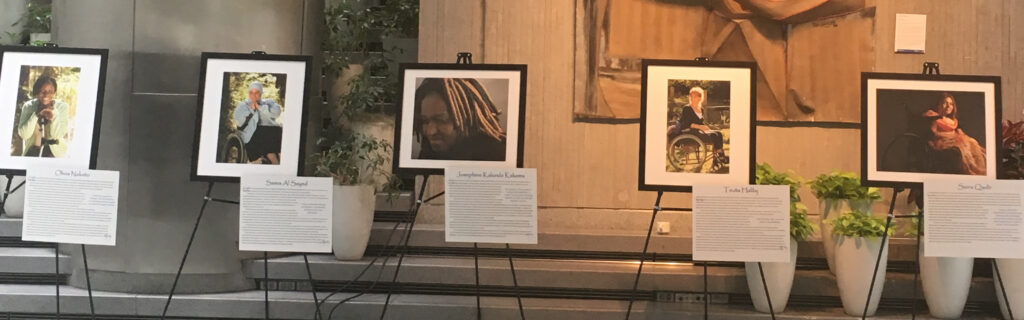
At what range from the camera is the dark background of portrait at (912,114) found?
125 inches

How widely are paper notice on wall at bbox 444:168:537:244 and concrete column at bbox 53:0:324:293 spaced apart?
1427 mm

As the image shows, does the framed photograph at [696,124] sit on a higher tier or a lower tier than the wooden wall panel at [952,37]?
lower

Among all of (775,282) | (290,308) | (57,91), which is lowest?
(290,308)

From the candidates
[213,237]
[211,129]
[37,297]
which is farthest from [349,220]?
[37,297]

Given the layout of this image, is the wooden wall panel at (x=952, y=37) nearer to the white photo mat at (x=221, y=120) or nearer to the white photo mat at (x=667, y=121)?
the white photo mat at (x=667, y=121)

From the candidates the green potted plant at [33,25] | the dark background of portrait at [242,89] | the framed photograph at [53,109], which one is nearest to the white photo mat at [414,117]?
the dark background of portrait at [242,89]

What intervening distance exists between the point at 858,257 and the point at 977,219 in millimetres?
555

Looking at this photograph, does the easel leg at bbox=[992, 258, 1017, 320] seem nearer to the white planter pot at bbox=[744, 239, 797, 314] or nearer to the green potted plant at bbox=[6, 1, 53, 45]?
the white planter pot at bbox=[744, 239, 797, 314]

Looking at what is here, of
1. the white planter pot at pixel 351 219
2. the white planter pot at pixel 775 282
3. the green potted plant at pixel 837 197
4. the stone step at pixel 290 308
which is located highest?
the green potted plant at pixel 837 197

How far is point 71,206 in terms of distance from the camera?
10.4 ft

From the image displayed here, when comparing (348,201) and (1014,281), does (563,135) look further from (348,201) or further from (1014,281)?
(1014,281)

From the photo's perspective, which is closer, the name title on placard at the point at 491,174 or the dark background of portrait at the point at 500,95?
the name title on placard at the point at 491,174

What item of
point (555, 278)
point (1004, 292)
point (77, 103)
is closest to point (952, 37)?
point (1004, 292)

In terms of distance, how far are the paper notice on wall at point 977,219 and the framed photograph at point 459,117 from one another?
1.77 m
